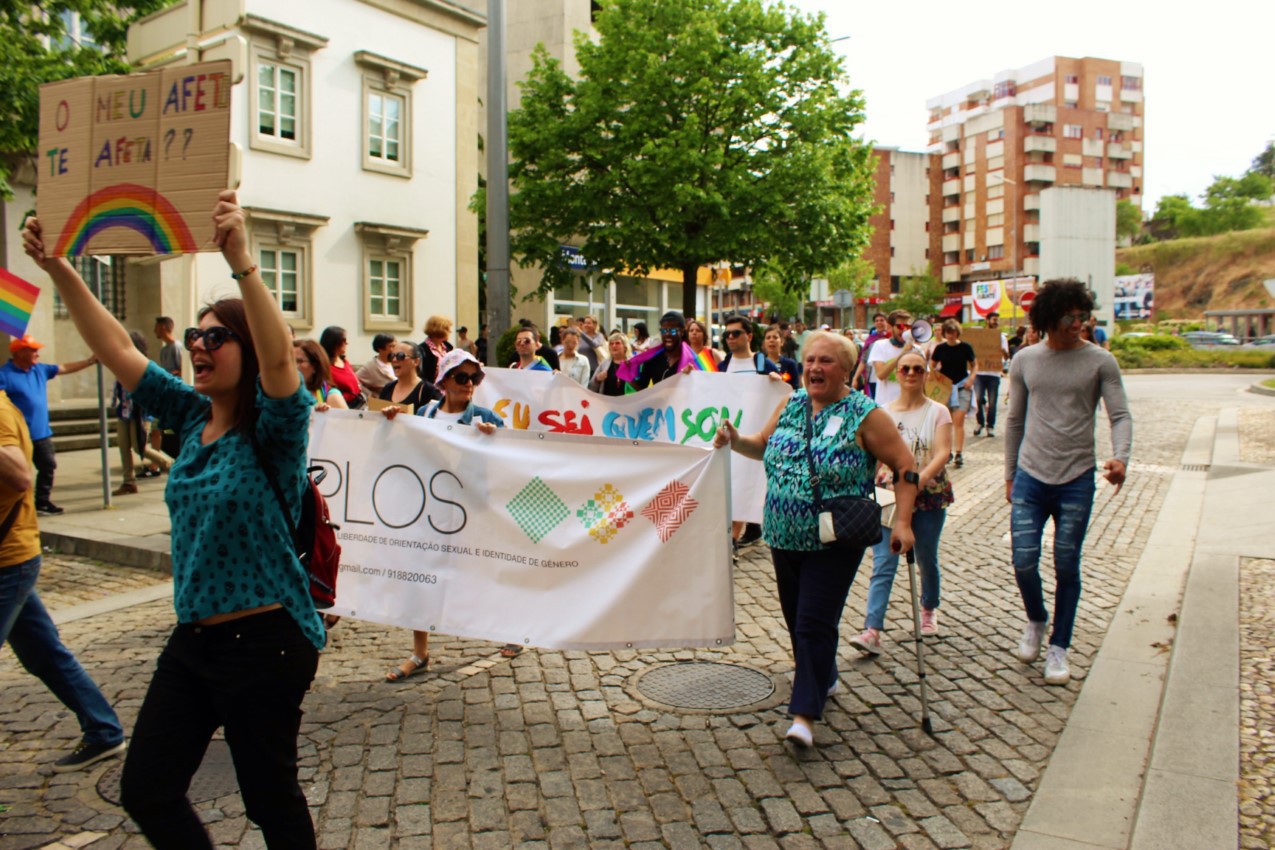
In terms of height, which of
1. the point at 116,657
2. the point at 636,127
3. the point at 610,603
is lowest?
the point at 116,657

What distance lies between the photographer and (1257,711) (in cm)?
487

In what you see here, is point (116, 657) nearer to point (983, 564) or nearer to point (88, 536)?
point (88, 536)

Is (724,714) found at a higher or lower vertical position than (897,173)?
lower

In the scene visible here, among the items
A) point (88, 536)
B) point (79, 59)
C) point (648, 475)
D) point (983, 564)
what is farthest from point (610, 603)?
point (79, 59)

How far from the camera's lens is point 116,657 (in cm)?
591

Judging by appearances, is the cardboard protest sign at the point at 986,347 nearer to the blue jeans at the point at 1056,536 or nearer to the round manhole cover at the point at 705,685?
the blue jeans at the point at 1056,536

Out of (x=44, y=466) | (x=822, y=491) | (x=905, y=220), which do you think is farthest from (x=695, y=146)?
(x=905, y=220)

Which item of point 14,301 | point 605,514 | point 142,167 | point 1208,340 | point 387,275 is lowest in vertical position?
point 605,514

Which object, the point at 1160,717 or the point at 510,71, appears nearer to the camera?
the point at 1160,717

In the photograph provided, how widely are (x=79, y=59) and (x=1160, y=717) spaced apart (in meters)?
13.9

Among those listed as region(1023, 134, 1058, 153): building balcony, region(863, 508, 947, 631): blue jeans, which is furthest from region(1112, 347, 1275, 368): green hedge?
region(1023, 134, 1058, 153): building balcony

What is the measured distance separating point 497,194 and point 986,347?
836 cm

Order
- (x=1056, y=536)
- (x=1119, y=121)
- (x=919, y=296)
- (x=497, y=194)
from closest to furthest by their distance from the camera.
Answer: (x=1056, y=536), (x=497, y=194), (x=919, y=296), (x=1119, y=121)

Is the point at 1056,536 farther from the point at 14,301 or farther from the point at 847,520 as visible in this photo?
the point at 14,301
